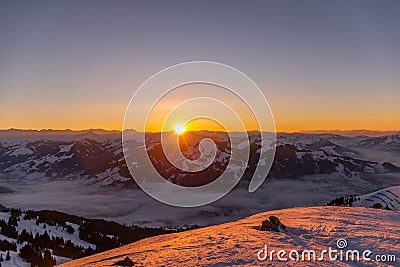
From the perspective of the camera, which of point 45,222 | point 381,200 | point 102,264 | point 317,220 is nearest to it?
point 102,264

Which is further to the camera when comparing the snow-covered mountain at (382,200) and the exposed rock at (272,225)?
the snow-covered mountain at (382,200)

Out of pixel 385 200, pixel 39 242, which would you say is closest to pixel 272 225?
pixel 385 200

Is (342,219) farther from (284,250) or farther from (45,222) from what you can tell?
(45,222)

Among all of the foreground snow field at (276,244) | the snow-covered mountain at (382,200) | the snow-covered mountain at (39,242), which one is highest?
the foreground snow field at (276,244)

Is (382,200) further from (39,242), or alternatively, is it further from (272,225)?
(39,242)

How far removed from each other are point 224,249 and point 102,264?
5.84 metres

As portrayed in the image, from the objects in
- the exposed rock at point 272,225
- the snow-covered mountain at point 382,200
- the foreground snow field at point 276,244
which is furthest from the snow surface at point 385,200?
the exposed rock at point 272,225

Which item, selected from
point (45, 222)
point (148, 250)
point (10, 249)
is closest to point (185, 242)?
point (148, 250)

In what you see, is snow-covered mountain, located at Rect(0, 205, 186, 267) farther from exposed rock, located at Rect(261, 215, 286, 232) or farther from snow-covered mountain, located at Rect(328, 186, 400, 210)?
snow-covered mountain, located at Rect(328, 186, 400, 210)

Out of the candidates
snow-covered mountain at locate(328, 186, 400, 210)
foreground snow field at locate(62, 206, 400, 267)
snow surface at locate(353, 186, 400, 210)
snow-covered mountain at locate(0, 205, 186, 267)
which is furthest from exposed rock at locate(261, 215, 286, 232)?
snow surface at locate(353, 186, 400, 210)

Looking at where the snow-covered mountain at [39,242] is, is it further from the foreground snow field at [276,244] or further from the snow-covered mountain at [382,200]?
the snow-covered mountain at [382,200]

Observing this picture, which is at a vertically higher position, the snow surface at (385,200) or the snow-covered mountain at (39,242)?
the snow surface at (385,200)

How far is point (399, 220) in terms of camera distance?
835 inches

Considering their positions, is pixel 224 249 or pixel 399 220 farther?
pixel 399 220
